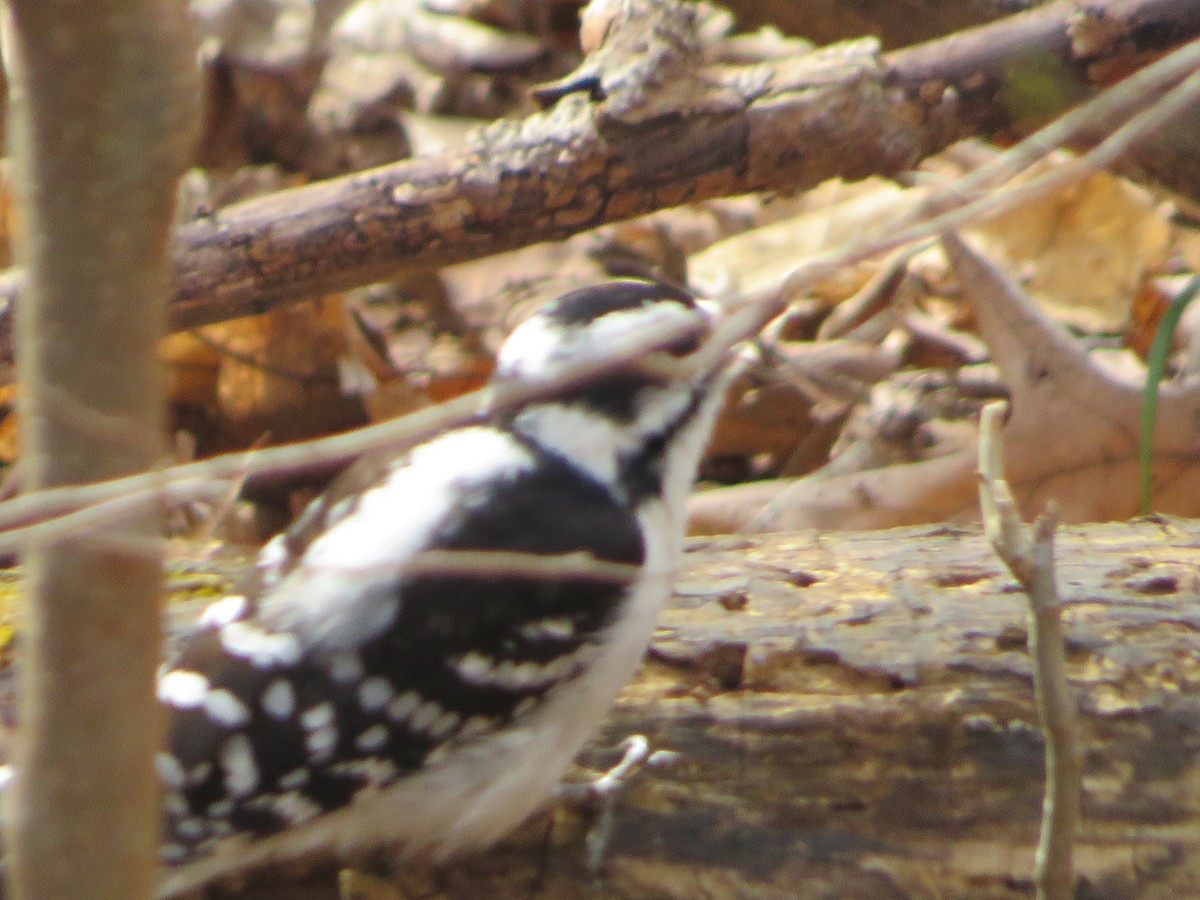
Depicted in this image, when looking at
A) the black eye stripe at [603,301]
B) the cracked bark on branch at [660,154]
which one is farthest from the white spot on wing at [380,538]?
the cracked bark on branch at [660,154]

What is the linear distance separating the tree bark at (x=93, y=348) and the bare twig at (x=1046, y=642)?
0.96 metres

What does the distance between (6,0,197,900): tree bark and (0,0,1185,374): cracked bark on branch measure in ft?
6.73

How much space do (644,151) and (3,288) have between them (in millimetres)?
1427

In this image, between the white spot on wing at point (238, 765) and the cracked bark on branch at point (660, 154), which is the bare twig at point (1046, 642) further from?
the cracked bark on branch at point (660, 154)

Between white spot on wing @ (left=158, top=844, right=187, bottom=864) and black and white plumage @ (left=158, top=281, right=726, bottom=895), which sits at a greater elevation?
black and white plumage @ (left=158, top=281, right=726, bottom=895)

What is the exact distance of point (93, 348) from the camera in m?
1.17

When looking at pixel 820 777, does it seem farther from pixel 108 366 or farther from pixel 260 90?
pixel 260 90

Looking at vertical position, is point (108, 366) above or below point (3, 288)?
below

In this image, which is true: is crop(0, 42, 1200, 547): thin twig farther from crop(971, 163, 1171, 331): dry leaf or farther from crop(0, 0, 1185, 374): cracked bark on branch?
crop(971, 163, 1171, 331): dry leaf

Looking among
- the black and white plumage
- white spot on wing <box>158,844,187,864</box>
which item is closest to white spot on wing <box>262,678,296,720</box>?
the black and white plumage

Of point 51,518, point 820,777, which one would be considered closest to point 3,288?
point 820,777

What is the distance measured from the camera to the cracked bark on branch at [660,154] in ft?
10.5

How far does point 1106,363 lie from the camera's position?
14.1 feet

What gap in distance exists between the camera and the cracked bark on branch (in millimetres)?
3193
